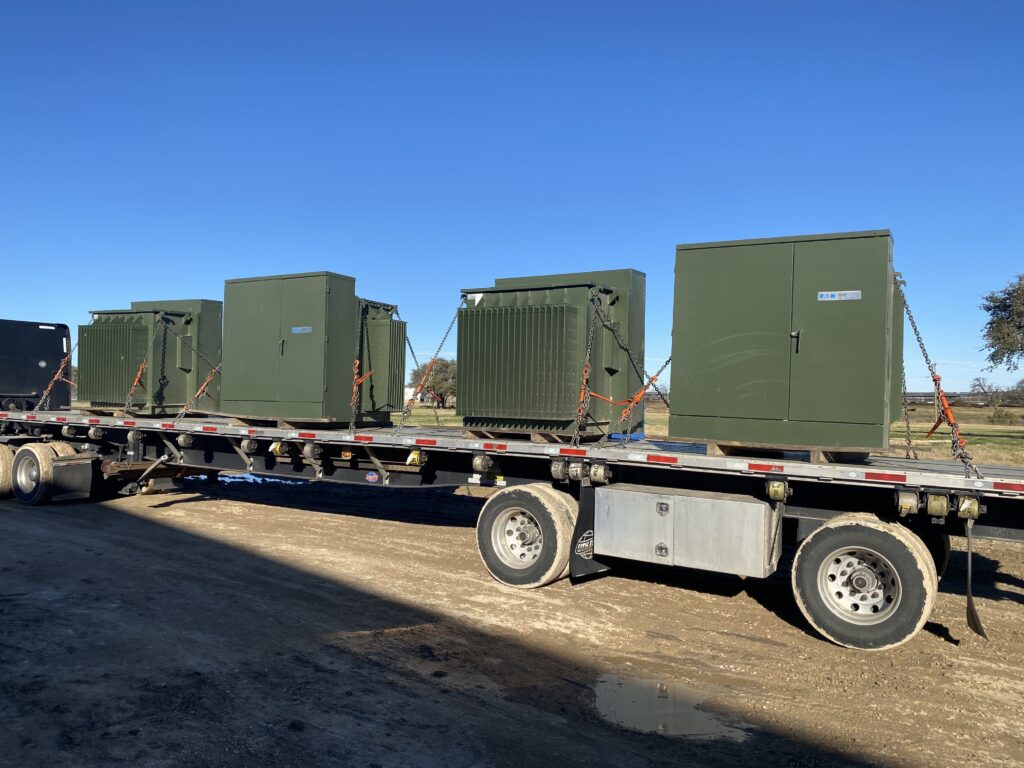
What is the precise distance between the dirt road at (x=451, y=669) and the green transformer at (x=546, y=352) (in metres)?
1.85

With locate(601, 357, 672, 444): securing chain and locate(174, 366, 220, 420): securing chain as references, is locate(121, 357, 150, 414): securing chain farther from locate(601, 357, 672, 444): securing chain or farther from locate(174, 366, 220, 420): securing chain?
locate(601, 357, 672, 444): securing chain

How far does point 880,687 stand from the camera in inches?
218

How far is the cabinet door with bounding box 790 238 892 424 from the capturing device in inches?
262

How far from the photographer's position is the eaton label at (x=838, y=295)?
675 centimetres

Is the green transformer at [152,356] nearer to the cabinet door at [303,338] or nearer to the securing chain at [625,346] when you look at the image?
the cabinet door at [303,338]

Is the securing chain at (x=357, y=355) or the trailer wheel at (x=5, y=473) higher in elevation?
the securing chain at (x=357, y=355)

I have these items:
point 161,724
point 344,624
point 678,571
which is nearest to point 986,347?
point 678,571

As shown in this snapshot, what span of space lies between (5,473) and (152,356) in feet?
12.2

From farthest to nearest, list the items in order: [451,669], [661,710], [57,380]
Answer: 1. [57,380]
2. [451,669]
3. [661,710]

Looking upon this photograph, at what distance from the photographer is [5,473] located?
1327 cm

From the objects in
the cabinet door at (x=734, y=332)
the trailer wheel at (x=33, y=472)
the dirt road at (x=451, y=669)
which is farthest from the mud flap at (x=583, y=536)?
the trailer wheel at (x=33, y=472)

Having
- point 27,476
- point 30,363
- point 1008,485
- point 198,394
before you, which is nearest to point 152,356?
point 198,394

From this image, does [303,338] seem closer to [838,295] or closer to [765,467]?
[765,467]

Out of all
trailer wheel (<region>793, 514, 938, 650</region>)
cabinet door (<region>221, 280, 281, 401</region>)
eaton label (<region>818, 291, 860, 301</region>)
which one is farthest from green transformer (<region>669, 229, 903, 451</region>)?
cabinet door (<region>221, 280, 281, 401</region>)
